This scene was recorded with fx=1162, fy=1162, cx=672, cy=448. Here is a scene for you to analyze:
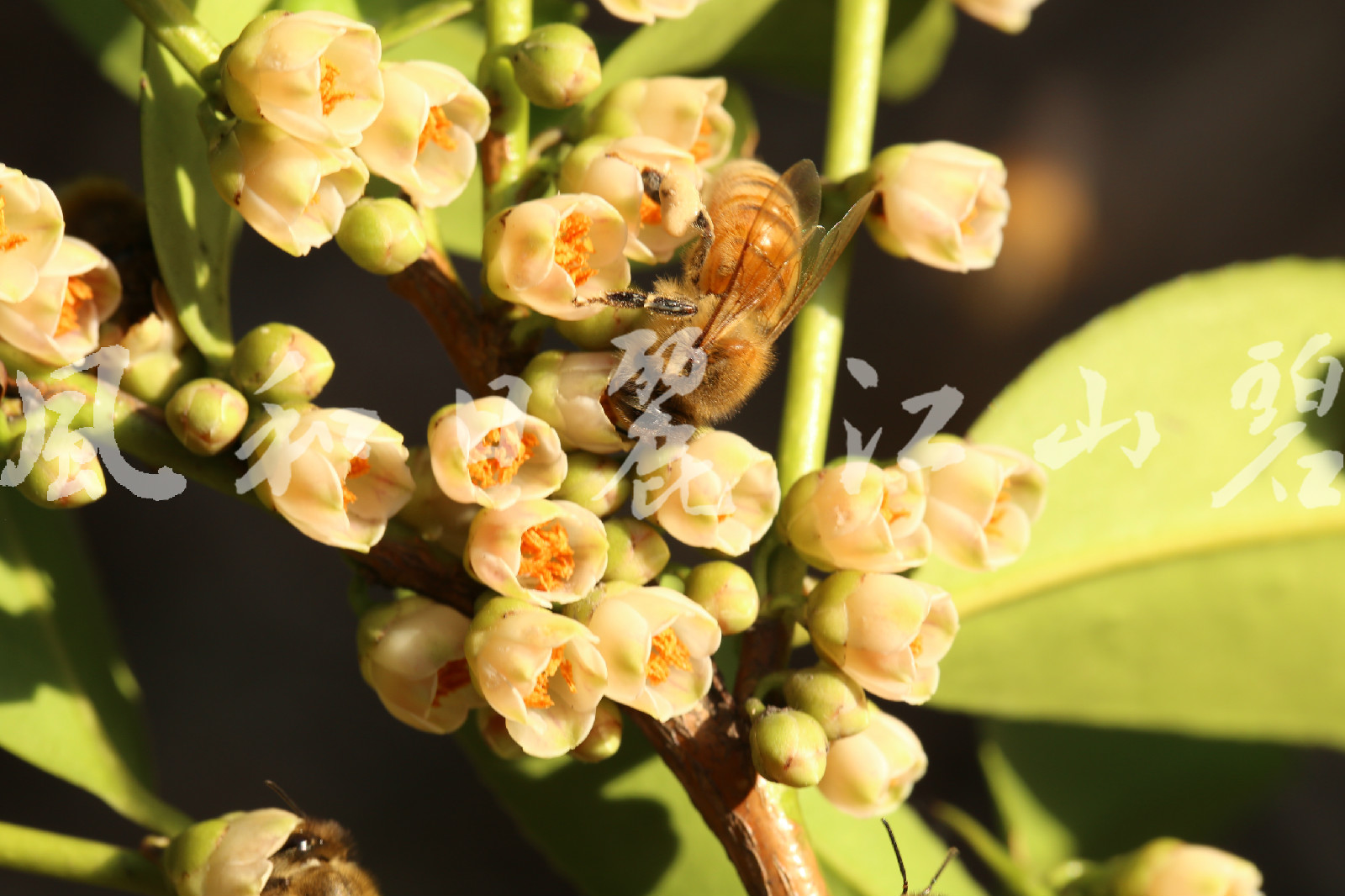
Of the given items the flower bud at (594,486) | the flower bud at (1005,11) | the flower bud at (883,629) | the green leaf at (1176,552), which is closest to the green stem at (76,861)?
the flower bud at (594,486)

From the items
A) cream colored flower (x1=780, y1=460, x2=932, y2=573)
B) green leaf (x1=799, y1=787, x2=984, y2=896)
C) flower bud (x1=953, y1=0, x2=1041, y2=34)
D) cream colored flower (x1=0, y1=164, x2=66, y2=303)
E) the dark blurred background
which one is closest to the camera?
cream colored flower (x1=0, y1=164, x2=66, y2=303)

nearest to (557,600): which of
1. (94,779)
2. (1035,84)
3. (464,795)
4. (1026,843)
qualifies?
(94,779)

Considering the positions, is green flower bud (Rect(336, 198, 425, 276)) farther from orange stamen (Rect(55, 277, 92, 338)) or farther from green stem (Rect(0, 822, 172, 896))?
green stem (Rect(0, 822, 172, 896))

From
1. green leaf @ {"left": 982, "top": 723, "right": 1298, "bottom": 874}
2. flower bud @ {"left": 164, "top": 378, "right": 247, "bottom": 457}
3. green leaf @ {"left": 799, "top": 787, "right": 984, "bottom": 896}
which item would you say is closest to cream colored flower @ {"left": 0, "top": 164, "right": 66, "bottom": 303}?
flower bud @ {"left": 164, "top": 378, "right": 247, "bottom": 457}

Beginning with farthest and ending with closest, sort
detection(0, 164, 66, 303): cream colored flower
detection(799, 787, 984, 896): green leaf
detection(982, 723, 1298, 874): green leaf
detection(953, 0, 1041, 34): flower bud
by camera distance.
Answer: detection(982, 723, 1298, 874): green leaf, detection(953, 0, 1041, 34): flower bud, detection(799, 787, 984, 896): green leaf, detection(0, 164, 66, 303): cream colored flower

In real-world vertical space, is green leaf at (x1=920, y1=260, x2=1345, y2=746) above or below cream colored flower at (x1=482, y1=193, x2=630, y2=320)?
below

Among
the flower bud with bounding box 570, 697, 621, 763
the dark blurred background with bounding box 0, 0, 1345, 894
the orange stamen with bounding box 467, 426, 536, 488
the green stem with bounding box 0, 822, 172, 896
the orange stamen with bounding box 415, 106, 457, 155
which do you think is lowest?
the dark blurred background with bounding box 0, 0, 1345, 894

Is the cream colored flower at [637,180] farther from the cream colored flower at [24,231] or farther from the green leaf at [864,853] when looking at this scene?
the green leaf at [864,853]

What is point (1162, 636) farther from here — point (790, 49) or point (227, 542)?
point (227, 542)
